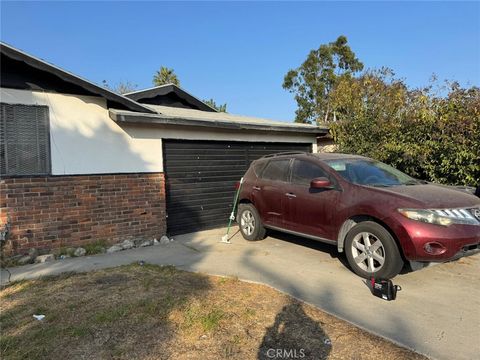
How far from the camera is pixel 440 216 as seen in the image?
15.9 feet

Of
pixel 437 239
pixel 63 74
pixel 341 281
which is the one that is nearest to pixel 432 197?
pixel 437 239

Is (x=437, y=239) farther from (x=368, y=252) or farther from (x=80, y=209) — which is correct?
(x=80, y=209)

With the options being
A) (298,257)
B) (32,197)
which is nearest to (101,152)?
(32,197)

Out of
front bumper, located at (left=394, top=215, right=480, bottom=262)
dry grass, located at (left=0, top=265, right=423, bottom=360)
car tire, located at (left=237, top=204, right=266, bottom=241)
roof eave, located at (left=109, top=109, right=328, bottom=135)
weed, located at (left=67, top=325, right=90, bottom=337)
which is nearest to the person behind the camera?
dry grass, located at (left=0, top=265, right=423, bottom=360)

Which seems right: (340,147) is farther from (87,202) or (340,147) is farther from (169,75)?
(169,75)

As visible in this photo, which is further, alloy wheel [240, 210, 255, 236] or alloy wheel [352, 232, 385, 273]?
alloy wheel [240, 210, 255, 236]

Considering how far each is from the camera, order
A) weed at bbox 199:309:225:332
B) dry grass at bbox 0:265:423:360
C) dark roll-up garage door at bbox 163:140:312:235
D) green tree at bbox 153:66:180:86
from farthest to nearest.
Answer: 1. green tree at bbox 153:66:180:86
2. dark roll-up garage door at bbox 163:140:312:235
3. weed at bbox 199:309:225:332
4. dry grass at bbox 0:265:423:360

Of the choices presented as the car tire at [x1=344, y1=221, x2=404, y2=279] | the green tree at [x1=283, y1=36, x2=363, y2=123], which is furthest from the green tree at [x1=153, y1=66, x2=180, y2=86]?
the car tire at [x1=344, y1=221, x2=404, y2=279]

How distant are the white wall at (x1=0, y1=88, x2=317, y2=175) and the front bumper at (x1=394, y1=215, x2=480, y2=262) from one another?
5302mm

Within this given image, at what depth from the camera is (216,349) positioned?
346 cm

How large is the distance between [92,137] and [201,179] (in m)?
2.69

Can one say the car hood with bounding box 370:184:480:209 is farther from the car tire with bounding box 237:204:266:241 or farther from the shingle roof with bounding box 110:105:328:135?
the shingle roof with bounding box 110:105:328:135

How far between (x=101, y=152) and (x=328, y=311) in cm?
530

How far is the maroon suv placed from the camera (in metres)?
4.80
